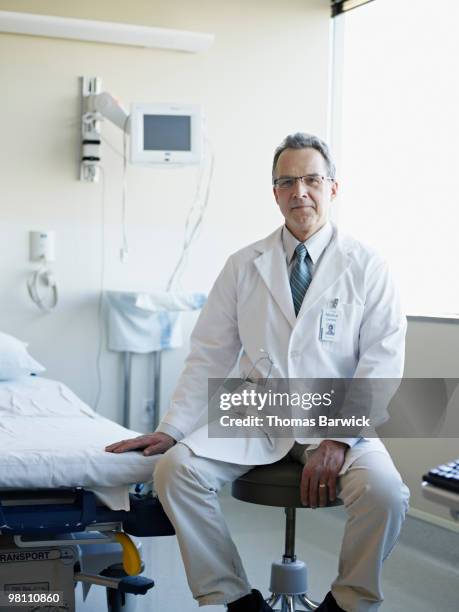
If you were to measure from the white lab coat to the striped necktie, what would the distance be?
0.08ft

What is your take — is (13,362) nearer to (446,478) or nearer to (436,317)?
(436,317)

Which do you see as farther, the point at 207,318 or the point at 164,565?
the point at 164,565

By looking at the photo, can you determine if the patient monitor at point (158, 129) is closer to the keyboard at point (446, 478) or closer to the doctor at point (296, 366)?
the doctor at point (296, 366)

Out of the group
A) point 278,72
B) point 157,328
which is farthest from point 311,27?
point 157,328

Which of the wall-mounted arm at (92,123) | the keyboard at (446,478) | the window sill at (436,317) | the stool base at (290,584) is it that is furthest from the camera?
the wall-mounted arm at (92,123)

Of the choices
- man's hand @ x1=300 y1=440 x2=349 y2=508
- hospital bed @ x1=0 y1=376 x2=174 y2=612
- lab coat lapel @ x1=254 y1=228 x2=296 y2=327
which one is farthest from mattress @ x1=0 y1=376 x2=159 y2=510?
lab coat lapel @ x1=254 y1=228 x2=296 y2=327

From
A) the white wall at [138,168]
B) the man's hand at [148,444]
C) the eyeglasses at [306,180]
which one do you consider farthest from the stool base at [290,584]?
the white wall at [138,168]

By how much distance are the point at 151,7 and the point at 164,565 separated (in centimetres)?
236

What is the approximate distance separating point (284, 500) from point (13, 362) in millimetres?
1375

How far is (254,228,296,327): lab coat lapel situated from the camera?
7.31 ft

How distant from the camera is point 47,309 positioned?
3.56m

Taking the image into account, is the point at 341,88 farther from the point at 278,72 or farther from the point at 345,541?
the point at 345,541

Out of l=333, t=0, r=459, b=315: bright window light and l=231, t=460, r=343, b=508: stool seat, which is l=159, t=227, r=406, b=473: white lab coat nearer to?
l=231, t=460, r=343, b=508: stool seat

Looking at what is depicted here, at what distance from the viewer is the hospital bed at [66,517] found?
6.31 ft
